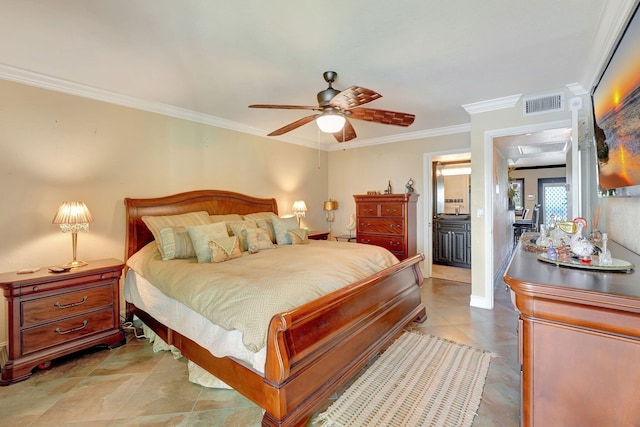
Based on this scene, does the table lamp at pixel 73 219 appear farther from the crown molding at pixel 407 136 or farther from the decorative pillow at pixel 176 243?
the crown molding at pixel 407 136

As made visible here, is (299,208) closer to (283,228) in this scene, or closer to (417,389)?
(283,228)

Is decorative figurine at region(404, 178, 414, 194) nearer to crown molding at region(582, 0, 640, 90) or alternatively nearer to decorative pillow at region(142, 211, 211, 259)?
crown molding at region(582, 0, 640, 90)

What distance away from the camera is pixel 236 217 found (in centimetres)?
389

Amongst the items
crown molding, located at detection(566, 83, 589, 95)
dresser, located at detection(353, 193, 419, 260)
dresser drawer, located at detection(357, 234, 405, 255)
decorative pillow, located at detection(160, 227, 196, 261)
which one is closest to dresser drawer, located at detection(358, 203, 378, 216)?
dresser, located at detection(353, 193, 419, 260)

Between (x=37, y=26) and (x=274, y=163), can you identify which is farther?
(x=274, y=163)

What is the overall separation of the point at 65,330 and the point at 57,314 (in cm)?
16

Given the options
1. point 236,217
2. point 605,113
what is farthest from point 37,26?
point 605,113

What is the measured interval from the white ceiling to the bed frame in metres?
1.85

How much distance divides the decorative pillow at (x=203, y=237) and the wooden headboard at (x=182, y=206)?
82 centimetres

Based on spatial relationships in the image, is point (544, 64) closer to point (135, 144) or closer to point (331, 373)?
point (331, 373)

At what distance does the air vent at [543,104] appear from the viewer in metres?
3.06

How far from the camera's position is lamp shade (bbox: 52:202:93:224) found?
2.53 m

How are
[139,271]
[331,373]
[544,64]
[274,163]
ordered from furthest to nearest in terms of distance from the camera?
[274,163] < [139,271] < [544,64] < [331,373]

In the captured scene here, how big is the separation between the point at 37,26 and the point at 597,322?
359 centimetres
